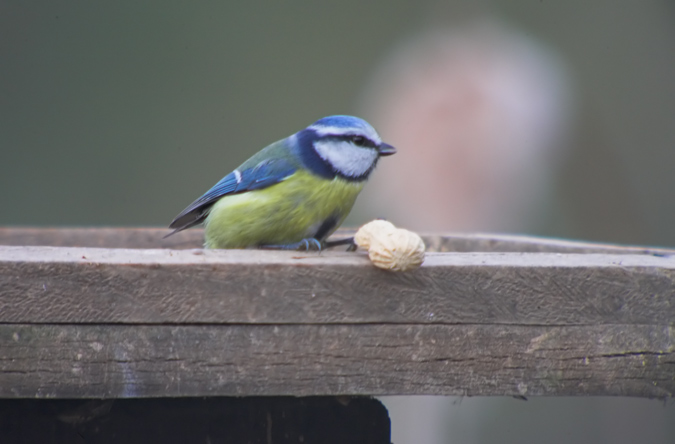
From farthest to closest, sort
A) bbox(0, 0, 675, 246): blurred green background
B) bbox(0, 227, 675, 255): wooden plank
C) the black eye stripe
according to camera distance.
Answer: bbox(0, 0, 675, 246): blurred green background
bbox(0, 227, 675, 255): wooden plank
the black eye stripe

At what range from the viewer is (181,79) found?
4.86 meters

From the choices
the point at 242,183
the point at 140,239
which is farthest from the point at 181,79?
the point at 242,183

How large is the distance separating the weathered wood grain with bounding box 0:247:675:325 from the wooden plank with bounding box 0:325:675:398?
0.02 meters

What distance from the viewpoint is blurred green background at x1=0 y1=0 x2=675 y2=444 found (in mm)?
4410

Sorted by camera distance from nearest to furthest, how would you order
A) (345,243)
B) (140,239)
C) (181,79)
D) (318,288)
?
(318,288), (345,243), (140,239), (181,79)

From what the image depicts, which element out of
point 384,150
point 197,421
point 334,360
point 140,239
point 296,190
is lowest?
point 140,239

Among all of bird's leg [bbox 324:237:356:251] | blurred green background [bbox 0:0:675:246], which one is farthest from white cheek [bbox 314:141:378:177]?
blurred green background [bbox 0:0:675:246]

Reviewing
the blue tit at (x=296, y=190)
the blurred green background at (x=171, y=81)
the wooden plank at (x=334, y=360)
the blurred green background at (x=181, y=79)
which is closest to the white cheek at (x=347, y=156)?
the blue tit at (x=296, y=190)

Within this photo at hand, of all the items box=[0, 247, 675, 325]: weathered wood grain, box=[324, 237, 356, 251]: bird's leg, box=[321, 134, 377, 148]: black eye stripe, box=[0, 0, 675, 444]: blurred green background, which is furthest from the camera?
box=[0, 0, 675, 444]: blurred green background

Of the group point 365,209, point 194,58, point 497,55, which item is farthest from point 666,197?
point 194,58

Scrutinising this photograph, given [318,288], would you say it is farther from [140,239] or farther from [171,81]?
[171,81]

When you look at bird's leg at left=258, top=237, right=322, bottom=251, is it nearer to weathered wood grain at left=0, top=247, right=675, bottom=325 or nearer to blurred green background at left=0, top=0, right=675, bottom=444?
weathered wood grain at left=0, top=247, right=675, bottom=325

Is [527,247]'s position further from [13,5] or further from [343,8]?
[13,5]

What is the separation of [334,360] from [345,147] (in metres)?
0.62
